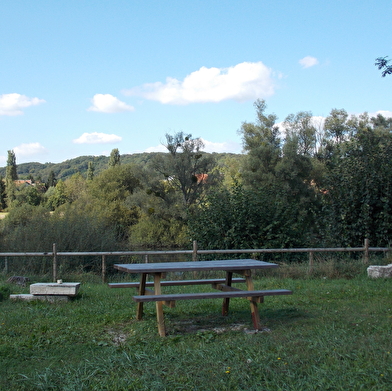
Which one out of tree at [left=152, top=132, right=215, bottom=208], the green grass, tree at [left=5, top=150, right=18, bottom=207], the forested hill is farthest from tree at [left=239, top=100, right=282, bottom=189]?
the forested hill

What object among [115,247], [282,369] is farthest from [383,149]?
[282,369]

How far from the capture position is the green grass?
371 centimetres

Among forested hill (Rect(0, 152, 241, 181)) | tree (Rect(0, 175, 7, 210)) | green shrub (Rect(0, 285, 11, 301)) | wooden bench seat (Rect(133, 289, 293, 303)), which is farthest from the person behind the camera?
forested hill (Rect(0, 152, 241, 181))

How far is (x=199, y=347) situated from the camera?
4.64 m

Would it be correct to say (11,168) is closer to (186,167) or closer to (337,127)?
(186,167)

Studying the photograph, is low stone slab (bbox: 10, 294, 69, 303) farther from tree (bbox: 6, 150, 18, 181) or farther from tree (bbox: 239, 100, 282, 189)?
tree (bbox: 6, 150, 18, 181)

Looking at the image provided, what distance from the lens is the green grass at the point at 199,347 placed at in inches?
146

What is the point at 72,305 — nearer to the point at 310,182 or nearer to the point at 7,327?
the point at 7,327

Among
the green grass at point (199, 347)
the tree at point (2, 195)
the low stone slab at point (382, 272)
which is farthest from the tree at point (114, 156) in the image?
the green grass at point (199, 347)

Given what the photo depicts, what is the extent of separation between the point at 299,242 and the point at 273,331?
382 inches

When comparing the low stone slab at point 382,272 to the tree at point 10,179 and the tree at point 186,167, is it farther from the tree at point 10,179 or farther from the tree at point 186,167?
the tree at point 10,179

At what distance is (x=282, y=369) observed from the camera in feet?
12.8

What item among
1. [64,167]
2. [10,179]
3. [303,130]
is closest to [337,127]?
[303,130]

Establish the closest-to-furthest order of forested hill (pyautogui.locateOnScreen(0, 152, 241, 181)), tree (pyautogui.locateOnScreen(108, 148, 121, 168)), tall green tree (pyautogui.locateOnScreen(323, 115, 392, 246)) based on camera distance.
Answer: tall green tree (pyautogui.locateOnScreen(323, 115, 392, 246))
tree (pyautogui.locateOnScreen(108, 148, 121, 168))
forested hill (pyautogui.locateOnScreen(0, 152, 241, 181))
